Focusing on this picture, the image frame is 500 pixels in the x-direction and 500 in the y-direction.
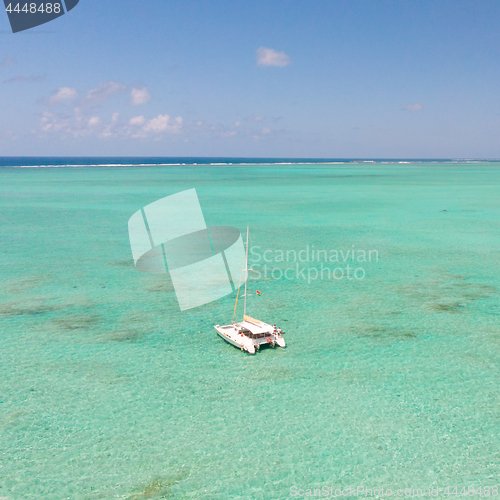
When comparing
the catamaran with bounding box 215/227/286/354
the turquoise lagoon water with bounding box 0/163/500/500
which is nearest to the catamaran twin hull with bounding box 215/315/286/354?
the catamaran with bounding box 215/227/286/354

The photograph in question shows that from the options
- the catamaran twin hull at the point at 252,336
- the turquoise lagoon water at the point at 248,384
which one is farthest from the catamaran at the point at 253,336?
the turquoise lagoon water at the point at 248,384

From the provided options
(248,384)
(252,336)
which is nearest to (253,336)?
(252,336)

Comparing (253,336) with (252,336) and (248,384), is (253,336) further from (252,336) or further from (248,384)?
(248,384)

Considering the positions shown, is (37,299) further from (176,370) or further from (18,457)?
(18,457)

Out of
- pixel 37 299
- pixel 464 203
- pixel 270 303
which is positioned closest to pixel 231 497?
pixel 270 303

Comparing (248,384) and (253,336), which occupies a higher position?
(253,336)

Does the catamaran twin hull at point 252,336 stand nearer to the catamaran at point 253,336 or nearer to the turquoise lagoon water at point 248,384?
the catamaran at point 253,336
